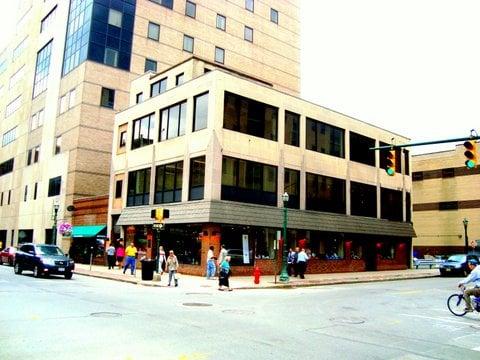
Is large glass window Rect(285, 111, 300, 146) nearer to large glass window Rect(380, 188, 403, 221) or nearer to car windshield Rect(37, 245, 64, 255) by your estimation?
large glass window Rect(380, 188, 403, 221)

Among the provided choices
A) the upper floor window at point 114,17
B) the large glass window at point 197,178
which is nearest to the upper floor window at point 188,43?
the upper floor window at point 114,17

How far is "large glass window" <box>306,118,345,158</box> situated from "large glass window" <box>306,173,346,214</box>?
83.8 inches

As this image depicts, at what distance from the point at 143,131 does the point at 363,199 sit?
18302 mm

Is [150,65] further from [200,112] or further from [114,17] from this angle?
[200,112]

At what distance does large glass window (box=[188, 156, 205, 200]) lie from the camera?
1087 inches

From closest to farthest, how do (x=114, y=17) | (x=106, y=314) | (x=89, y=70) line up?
1. (x=106, y=314)
2. (x=89, y=70)
3. (x=114, y=17)

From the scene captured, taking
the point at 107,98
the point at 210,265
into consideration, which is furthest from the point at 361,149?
the point at 107,98

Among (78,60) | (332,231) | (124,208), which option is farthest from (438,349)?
(78,60)

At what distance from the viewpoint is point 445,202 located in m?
56.9

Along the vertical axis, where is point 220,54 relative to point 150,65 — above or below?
above

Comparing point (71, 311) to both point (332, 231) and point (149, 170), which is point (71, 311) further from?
point (332, 231)

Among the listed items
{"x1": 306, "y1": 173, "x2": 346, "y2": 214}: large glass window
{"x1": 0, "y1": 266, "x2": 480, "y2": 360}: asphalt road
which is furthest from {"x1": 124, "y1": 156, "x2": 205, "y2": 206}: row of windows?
{"x1": 0, "y1": 266, "x2": 480, "y2": 360}: asphalt road

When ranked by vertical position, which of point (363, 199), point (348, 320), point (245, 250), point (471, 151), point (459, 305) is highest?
point (363, 199)

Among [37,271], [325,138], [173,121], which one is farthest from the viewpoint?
[325,138]
